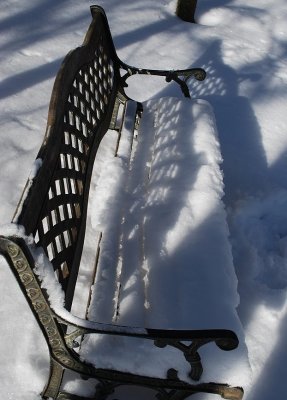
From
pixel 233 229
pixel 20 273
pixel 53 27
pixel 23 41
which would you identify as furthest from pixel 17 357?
pixel 53 27

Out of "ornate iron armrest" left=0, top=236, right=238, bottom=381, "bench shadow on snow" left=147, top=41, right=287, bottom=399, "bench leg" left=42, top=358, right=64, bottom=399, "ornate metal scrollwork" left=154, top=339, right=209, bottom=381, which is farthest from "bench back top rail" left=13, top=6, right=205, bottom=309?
"bench shadow on snow" left=147, top=41, right=287, bottom=399

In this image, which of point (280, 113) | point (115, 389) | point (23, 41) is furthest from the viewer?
point (23, 41)

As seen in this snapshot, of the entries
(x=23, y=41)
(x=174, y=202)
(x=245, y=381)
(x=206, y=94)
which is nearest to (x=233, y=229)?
(x=174, y=202)

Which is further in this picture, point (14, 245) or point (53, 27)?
point (53, 27)

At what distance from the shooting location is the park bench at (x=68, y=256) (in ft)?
4.26

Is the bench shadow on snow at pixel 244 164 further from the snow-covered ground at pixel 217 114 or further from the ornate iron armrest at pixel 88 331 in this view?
the ornate iron armrest at pixel 88 331

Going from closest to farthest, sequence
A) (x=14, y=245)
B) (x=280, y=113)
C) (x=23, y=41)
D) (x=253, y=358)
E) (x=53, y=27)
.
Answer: (x=14, y=245) → (x=253, y=358) → (x=280, y=113) → (x=23, y=41) → (x=53, y=27)

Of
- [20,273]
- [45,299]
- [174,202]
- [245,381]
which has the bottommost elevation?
[245,381]

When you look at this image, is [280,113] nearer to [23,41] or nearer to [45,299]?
[23,41]

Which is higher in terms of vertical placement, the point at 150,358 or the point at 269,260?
the point at 150,358

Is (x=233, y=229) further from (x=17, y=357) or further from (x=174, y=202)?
(x=17, y=357)

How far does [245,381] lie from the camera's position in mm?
1571

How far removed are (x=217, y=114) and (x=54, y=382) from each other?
2992 millimetres

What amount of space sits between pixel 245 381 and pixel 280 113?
3.14m
